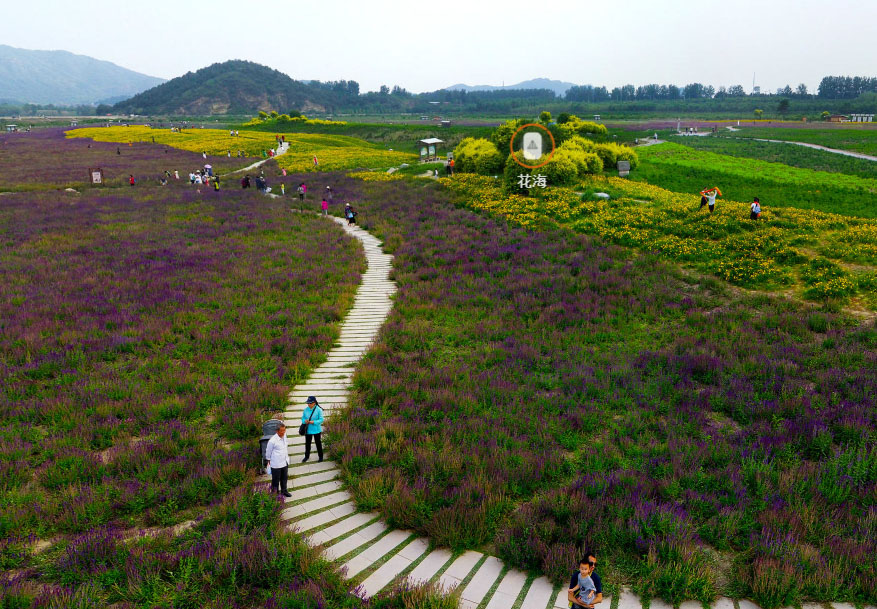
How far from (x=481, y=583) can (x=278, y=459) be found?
369cm

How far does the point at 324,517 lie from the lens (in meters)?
7.33

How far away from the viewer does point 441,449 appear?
834cm

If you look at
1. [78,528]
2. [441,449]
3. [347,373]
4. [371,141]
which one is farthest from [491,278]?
[371,141]

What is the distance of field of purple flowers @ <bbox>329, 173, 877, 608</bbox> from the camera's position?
19.5 ft

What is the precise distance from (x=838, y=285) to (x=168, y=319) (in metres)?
21.0

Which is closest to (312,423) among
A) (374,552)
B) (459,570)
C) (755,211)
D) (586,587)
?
(374,552)

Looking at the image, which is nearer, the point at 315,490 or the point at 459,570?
the point at 459,570

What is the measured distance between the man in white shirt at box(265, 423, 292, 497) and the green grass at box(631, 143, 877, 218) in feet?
93.7

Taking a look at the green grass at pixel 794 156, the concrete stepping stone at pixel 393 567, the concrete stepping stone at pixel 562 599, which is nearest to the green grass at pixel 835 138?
the green grass at pixel 794 156

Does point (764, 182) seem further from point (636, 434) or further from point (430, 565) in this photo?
point (430, 565)

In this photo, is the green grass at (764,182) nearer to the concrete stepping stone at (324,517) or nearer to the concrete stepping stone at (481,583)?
the concrete stepping stone at (481,583)

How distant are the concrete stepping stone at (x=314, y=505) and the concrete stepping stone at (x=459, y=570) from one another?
7.14 ft

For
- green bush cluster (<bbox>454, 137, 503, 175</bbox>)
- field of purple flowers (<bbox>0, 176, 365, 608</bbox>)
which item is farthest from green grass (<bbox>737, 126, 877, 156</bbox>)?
field of purple flowers (<bbox>0, 176, 365, 608</bbox>)

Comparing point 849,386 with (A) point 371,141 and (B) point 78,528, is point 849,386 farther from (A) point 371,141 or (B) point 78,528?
(A) point 371,141
